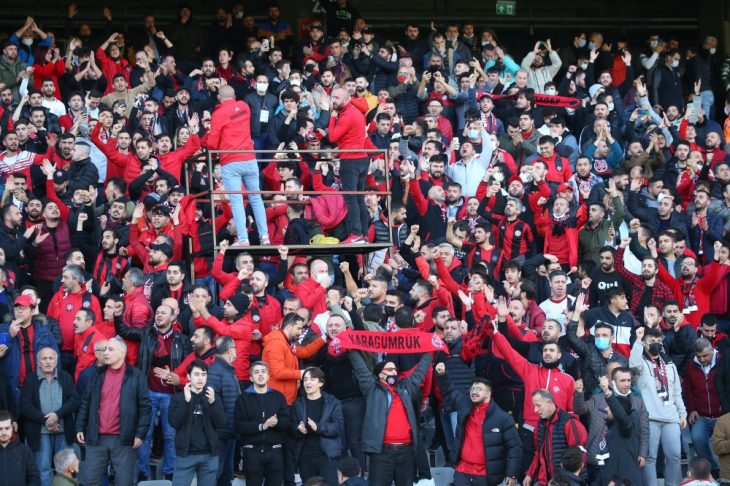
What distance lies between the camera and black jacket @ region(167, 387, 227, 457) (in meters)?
11.9

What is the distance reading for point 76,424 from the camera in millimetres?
12305

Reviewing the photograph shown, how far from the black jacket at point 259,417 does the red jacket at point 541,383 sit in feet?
7.42

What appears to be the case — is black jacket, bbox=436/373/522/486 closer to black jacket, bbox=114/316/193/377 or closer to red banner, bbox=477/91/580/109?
black jacket, bbox=114/316/193/377

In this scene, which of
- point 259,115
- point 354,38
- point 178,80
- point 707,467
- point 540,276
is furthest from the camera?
point 354,38

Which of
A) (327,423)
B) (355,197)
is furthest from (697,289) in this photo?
(327,423)

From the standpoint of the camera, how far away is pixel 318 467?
12.2 metres

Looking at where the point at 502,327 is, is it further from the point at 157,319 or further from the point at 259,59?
the point at 259,59

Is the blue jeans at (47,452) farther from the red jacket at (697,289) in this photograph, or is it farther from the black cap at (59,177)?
the red jacket at (697,289)

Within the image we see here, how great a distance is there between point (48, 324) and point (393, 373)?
3.51 m

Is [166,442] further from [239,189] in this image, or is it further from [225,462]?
[239,189]

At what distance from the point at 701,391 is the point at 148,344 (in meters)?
5.70

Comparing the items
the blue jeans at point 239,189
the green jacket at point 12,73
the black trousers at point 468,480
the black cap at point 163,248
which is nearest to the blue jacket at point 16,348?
the black cap at point 163,248

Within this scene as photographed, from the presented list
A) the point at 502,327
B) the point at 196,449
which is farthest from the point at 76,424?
the point at 502,327

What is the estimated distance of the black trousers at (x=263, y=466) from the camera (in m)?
12.1
